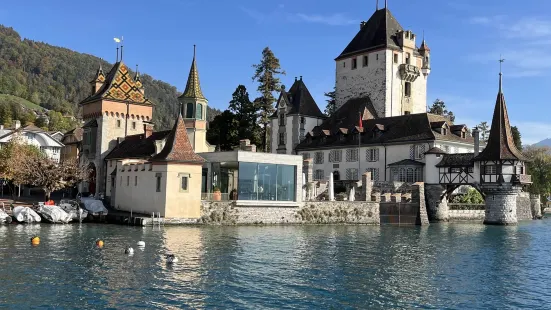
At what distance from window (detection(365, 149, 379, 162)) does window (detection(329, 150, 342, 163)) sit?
12.8 ft

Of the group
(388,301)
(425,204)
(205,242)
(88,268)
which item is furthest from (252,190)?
(388,301)

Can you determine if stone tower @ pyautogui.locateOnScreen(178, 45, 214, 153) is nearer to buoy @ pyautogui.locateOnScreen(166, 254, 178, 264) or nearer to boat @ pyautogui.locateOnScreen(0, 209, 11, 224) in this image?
boat @ pyautogui.locateOnScreen(0, 209, 11, 224)

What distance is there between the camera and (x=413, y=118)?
210 ft

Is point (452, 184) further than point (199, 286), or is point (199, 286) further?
point (452, 184)

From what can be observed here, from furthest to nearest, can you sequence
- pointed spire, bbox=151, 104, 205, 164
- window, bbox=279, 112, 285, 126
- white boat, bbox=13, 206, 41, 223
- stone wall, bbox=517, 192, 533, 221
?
window, bbox=279, 112, 285, 126 < stone wall, bbox=517, 192, 533, 221 < pointed spire, bbox=151, 104, 205, 164 < white boat, bbox=13, 206, 41, 223

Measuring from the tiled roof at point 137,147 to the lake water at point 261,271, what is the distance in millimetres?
14213

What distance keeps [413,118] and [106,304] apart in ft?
165

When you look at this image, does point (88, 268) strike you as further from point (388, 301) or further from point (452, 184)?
point (452, 184)

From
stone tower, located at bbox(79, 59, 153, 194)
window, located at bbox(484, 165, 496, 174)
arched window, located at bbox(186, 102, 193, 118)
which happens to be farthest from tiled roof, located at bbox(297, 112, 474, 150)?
stone tower, located at bbox(79, 59, 153, 194)

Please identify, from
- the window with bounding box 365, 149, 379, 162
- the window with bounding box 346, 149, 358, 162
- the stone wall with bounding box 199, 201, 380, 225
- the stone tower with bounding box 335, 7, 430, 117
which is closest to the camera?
the stone wall with bounding box 199, 201, 380, 225

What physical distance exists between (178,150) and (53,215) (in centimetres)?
1012

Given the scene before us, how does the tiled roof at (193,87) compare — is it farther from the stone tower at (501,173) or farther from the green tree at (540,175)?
the green tree at (540,175)

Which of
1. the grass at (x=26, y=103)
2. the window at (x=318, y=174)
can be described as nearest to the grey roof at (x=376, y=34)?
the window at (x=318, y=174)

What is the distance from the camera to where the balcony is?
7444cm
